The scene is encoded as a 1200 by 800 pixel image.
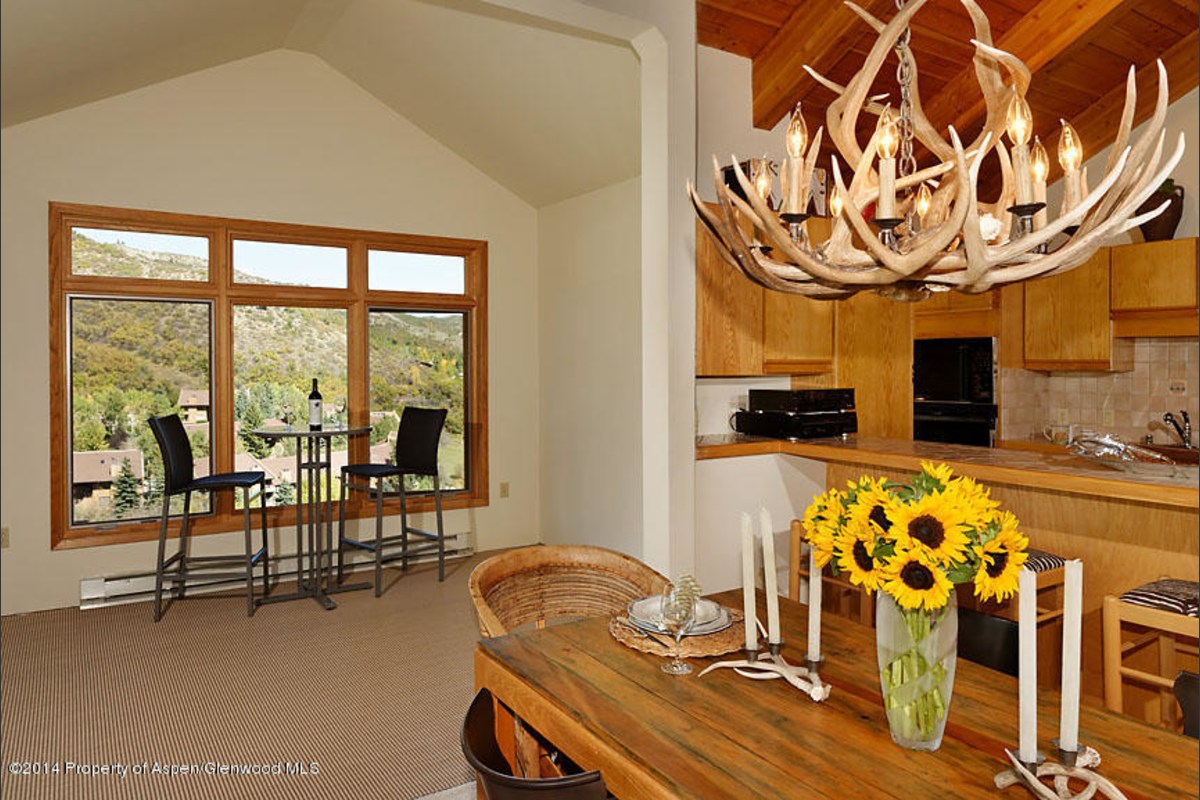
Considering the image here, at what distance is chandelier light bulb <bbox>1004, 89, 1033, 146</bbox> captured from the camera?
6.73 feet

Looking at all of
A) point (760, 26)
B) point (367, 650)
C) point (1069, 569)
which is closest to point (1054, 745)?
point (1069, 569)

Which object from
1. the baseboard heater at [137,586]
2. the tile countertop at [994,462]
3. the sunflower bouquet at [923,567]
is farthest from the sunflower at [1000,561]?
the baseboard heater at [137,586]

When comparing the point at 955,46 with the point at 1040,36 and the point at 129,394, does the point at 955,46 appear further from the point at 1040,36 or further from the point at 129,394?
the point at 129,394

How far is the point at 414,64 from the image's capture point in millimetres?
4805

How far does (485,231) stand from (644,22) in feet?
10.1

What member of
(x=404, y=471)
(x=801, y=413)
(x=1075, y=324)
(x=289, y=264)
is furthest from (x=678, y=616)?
(x=289, y=264)

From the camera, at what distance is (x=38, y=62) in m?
3.38

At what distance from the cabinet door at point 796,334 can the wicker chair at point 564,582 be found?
5.27 ft

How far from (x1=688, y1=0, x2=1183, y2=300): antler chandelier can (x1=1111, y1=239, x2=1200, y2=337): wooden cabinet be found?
2447 mm

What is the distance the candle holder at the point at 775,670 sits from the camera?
148 centimetres

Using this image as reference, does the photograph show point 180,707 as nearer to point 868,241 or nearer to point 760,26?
point 868,241

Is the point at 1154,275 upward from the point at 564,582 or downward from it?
upward

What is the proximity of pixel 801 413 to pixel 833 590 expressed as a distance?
0.79 meters

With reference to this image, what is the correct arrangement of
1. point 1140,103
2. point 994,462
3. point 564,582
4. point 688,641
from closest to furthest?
point 688,641 < point 564,582 < point 994,462 < point 1140,103
